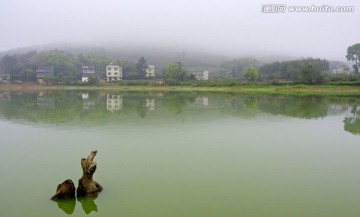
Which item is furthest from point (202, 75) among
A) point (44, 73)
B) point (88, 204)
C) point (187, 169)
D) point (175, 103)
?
point (88, 204)

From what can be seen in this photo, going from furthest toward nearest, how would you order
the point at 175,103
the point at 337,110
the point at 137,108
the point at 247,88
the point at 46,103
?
the point at 247,88
the point at 46,103
the point at 175,103
the point at 137,108
the point at 337,110

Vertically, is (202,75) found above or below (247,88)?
above

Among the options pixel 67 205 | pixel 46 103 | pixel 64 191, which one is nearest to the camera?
pixel 67 205

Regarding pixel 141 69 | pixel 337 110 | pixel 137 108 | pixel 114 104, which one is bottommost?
pixel 337 110

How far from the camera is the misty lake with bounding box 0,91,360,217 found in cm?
691

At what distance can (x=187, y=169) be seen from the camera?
934cm

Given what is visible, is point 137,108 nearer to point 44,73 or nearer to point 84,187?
point 84,187

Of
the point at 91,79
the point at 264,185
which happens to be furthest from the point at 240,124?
the point at 91,79

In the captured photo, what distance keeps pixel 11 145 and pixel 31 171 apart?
3.89 m

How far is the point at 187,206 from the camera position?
272 inches

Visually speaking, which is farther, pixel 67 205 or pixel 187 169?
pixel 187 169

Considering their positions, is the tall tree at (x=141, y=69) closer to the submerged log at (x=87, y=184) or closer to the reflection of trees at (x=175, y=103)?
the reflection of trees at (x=175, y=103)

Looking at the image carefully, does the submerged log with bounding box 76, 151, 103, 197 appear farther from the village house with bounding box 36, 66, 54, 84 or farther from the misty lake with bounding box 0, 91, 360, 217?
the village house with bounding box 36, 66, 54, 84

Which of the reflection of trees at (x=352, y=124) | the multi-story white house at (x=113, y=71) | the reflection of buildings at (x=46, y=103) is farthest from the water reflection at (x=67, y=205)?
the multi-story white house at (x=113, y=71)
